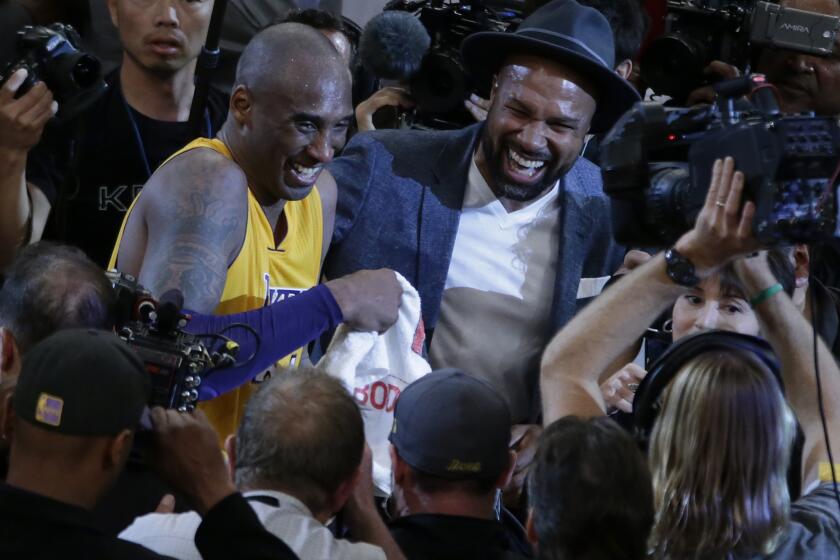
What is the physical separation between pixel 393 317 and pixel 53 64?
3.58 feet

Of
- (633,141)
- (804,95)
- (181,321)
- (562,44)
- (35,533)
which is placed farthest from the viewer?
(804,95)

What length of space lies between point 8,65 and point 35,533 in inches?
72.9

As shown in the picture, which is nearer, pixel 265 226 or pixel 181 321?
pixel 181 321

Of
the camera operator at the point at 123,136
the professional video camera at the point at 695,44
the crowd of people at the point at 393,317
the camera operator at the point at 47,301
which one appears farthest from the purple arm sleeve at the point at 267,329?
the professional video camera at the point at 695,44

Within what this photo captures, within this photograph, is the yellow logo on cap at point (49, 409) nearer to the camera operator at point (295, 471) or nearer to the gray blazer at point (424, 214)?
the camera operator at point (295, 471)

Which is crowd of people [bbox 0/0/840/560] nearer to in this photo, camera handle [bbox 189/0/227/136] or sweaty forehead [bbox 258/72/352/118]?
sweaty forehead [bbox 258/72/352/118]

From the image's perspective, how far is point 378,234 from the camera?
393 centimetres

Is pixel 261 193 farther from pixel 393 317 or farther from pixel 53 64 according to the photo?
pixel 53 64

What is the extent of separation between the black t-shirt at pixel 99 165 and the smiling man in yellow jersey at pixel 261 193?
1.43 ft

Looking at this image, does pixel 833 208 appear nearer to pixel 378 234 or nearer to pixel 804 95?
pixel 378 234

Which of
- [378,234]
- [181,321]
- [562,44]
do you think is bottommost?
[378,234]

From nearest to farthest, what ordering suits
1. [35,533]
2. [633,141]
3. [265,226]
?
[35,533], [633,141], [265,226]

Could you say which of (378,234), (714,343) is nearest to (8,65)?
(378,234)

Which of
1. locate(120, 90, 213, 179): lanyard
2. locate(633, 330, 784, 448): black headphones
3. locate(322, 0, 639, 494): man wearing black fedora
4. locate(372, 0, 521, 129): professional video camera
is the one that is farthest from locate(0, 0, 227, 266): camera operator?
locate(633, 330, 784, 448): black headphones
